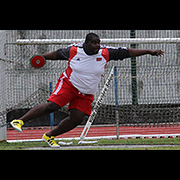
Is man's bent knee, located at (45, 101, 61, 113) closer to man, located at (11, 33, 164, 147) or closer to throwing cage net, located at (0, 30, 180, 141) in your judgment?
man, located at (11, 33, 164, 147)

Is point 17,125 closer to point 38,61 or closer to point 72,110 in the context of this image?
point 72,110

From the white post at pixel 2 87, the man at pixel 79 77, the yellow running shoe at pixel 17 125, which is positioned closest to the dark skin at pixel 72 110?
the man at pixel 79 77

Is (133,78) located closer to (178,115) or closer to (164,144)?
(178,115)

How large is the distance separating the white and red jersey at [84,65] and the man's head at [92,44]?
0.10 metres

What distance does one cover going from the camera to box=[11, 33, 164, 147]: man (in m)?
5.74

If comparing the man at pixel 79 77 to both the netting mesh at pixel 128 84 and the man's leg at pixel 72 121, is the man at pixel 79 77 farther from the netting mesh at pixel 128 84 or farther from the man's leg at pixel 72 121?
the netting mesh at pixel 128 84

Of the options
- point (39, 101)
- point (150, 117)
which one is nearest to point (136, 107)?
point (150, 117)

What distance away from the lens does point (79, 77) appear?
5.75 metres

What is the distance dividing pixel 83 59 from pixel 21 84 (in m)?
4.72

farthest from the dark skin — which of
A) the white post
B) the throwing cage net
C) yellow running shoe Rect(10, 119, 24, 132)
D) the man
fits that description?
the throwing cage net

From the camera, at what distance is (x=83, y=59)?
5762mm

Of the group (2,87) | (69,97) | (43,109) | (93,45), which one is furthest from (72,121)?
(2,87)

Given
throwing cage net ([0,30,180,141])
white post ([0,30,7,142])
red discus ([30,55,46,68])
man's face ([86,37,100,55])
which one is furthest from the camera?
throwing cage net ([0,30,180,141])

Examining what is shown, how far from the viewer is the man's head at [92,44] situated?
18.4ft
